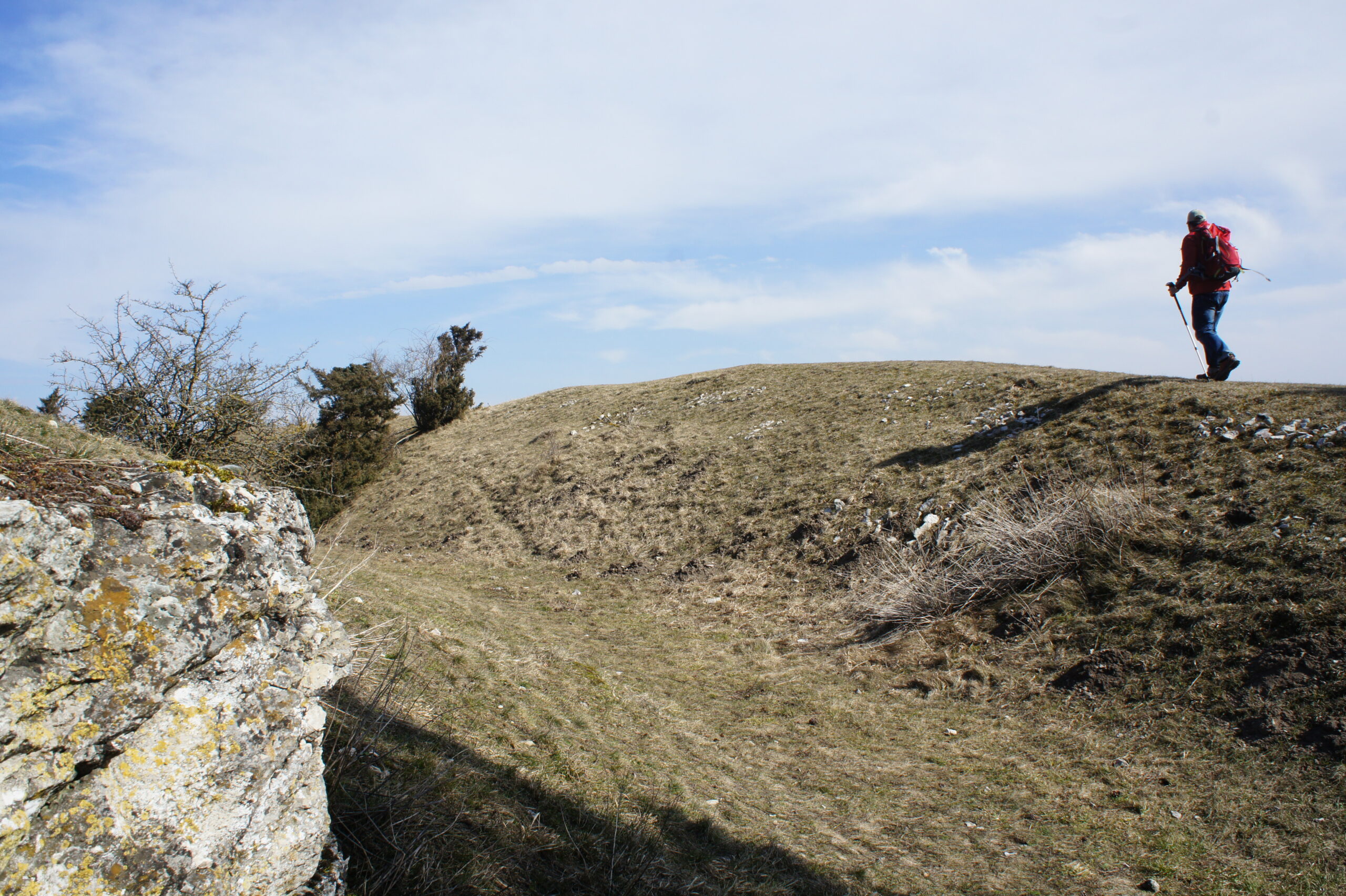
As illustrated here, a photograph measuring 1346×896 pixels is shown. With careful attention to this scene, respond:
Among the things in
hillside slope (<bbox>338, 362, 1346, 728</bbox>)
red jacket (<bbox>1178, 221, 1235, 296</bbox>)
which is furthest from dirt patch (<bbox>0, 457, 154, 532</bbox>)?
red jacket (<bbox>1178, 221, 1235, 296</bbox>)

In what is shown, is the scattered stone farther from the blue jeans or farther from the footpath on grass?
the blue jeans

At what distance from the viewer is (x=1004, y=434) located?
12055 mm

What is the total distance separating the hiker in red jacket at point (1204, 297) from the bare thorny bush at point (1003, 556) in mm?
3224

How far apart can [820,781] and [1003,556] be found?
13.8 feet

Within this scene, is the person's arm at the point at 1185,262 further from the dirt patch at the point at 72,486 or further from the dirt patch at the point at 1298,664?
the dirt patch at the point at 72,486

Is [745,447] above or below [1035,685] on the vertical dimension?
above

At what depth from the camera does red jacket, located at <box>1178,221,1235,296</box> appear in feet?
33.6

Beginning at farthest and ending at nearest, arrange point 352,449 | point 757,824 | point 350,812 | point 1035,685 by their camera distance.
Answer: point 352,449 < point 1035,685 < point 757,824 < point 350,812

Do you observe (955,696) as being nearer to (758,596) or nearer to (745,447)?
(758,596)

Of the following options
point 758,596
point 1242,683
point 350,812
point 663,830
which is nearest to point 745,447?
point 758,596

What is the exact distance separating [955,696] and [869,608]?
6.86ft

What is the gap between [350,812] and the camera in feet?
11.6

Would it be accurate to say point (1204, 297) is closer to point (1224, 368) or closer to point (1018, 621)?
point (1224, 368)

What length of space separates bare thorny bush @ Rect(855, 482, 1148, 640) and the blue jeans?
10.6 feet
